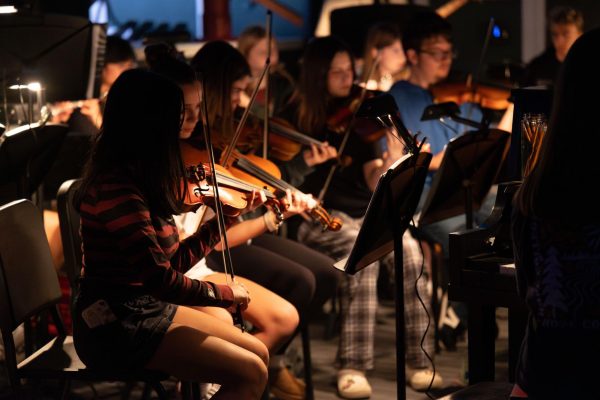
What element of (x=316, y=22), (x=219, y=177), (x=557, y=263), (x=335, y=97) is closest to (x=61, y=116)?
(x=335, y=97)

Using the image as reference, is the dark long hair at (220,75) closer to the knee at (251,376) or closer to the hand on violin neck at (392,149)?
the hand on violin neck at (392,149)

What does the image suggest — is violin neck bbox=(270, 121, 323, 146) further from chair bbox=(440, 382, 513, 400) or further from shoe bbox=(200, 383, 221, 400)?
chair bbox=(440, 382, 513, 400)

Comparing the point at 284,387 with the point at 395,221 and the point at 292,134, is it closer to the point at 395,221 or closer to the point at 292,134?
the point at 292,134

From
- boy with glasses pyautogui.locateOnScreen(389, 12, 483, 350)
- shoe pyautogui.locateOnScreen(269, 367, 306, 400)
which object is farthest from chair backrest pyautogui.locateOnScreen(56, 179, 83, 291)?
boy with glasses pyautogui.locateOnScreen(389, 12, 483, 350)

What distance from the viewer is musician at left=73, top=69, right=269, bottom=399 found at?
225 centimetres

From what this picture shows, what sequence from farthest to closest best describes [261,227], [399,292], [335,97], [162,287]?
[335,97] < [261,227] < [399,292] < [162,287]

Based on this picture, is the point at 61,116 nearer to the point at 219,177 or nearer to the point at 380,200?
the point at 219,177

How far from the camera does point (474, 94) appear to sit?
13.8ft

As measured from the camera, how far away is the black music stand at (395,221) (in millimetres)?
2285

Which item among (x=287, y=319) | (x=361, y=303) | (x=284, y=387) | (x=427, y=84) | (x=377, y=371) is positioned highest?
(x=427, y=84)

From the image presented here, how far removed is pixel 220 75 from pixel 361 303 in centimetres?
98

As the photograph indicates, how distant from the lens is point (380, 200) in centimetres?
228

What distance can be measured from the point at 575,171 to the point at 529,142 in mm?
798

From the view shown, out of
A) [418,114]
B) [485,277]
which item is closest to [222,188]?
[485,277]
